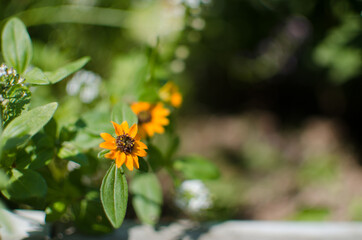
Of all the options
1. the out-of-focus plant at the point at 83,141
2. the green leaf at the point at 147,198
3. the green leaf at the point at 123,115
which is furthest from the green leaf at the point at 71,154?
the green leaf at the point at 147,198

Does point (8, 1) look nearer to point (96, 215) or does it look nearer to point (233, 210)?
point (96, 215)

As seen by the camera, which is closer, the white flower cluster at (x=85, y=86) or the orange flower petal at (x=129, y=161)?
the orange flower petal at (x=129, y=161)

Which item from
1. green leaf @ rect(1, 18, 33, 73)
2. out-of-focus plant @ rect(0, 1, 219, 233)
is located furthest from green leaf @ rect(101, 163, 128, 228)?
green leaf @ rect(1, 18, 33, 73)

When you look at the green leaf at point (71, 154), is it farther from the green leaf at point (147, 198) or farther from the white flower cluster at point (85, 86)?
the white flower cluster at point (85, 86)

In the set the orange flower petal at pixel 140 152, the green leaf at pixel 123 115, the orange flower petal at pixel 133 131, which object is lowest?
the orange flower petal at pixel 140 152

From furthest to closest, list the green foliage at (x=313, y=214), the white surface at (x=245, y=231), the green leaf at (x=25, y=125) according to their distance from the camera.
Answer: the green foliage at (x=313, y=214)
the white surface at (x=245, y=231)
the green leaf at (x=25, y=125)

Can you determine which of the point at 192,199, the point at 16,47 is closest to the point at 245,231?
the point at 192,199

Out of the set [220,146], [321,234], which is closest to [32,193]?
[321,234]
